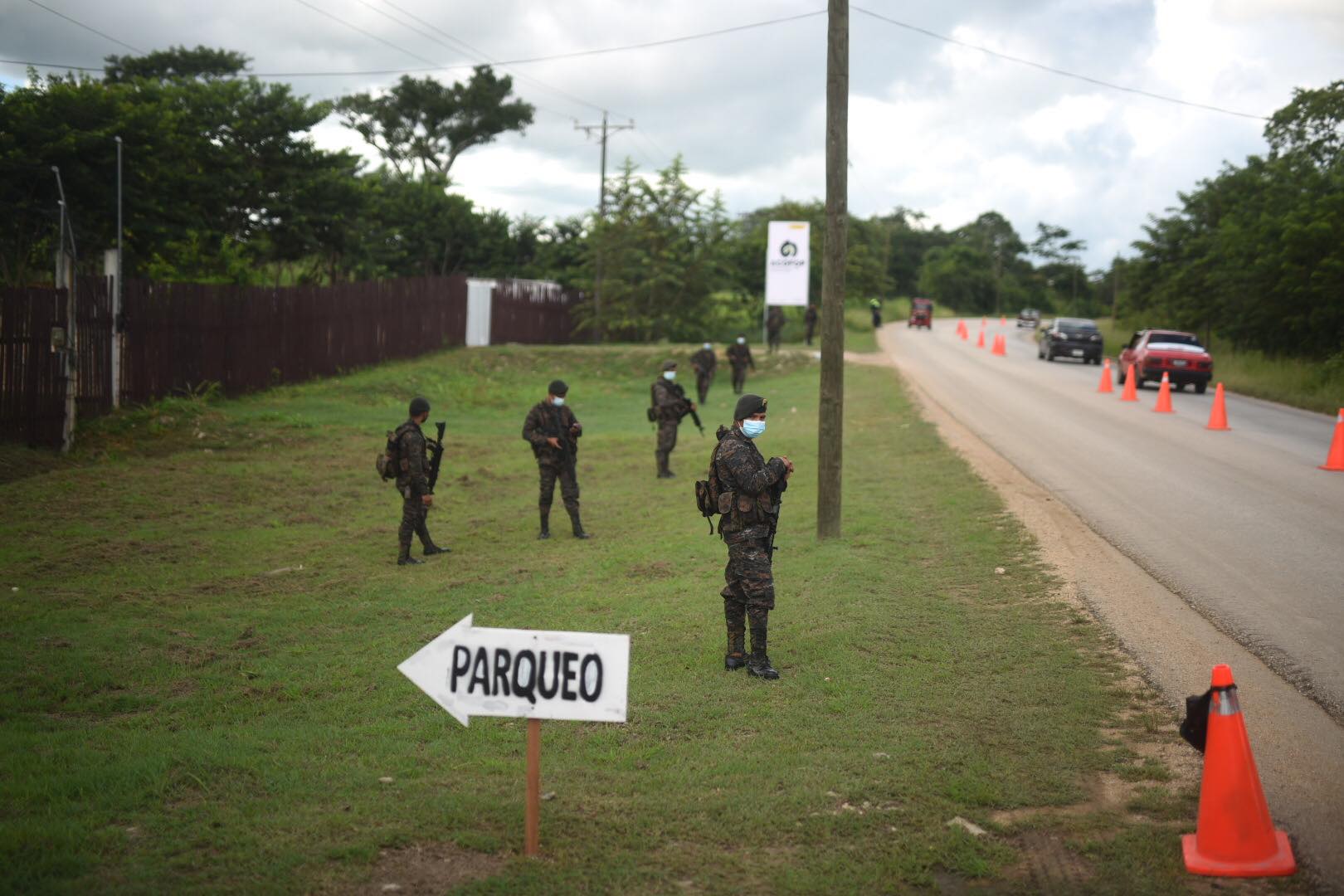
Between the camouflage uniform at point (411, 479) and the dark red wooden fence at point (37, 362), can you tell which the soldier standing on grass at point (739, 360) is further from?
the camouflage uniform at point (411, 479)

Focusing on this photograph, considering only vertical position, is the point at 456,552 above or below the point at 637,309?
below

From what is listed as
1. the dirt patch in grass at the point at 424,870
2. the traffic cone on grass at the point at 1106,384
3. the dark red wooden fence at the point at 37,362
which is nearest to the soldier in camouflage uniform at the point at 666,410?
the dark red wooden fence at the point at 37,362

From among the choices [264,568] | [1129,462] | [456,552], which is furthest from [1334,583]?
[264,568]

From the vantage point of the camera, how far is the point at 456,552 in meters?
13.0

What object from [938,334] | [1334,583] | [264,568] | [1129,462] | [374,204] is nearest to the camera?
[1334,583]

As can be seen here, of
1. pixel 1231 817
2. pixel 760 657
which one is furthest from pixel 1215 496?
pixel 1231 817

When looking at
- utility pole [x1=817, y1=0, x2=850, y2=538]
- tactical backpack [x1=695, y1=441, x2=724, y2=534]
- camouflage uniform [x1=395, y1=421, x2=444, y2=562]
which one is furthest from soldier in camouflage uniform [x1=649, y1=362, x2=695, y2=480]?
tactical backpack [x1=695, y1=441, x2=724, y2=534]

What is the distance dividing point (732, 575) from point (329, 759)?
2.78 metres

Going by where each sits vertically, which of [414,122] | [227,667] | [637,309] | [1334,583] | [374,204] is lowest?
[227,667]

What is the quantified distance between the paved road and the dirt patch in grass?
4788 mm

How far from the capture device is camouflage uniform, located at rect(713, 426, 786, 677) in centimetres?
755

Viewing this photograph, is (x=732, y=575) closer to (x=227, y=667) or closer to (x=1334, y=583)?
(x=227, y=667)

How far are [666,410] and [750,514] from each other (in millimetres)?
9847

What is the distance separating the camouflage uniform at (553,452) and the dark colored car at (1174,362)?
2016 centimetres
